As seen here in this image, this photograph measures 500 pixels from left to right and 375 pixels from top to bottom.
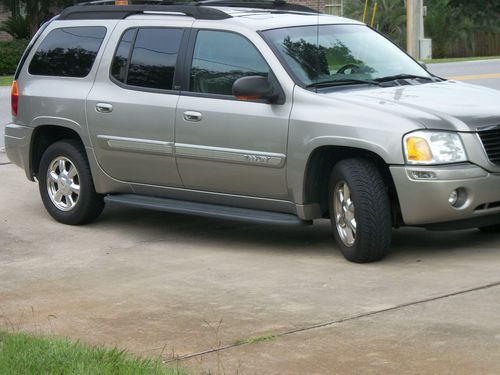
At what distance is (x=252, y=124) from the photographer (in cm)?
815

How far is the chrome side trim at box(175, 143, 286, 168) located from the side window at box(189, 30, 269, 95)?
17.7 inches

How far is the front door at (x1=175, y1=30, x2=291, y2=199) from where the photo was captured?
8.08 m

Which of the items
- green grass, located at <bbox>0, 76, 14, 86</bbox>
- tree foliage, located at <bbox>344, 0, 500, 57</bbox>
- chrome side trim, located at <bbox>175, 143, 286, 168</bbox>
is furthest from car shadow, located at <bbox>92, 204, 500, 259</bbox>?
tree foliage, located at <bbox>344, 0, 500, 57</bbox>

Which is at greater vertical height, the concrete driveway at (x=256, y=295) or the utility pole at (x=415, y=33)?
the concrete driveway at (x=256, y=295)

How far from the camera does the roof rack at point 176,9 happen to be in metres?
8.84

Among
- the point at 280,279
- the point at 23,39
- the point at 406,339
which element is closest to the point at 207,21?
the point at 280,279

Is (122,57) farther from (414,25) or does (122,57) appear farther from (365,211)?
(414,25)

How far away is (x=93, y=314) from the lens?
6.62m

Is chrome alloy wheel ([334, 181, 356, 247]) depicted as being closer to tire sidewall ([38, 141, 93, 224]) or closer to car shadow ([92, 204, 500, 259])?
car shadow ([92, 204, 500, 259])

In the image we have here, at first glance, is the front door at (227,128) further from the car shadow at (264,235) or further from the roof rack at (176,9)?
the car shadow at (264,235)

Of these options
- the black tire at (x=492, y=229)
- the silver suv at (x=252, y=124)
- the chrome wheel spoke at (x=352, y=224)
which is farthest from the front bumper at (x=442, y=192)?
the black tire at (x=492, y=229)

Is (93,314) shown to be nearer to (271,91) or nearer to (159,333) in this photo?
(159,333)

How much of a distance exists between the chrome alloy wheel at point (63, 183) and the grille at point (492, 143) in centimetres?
365

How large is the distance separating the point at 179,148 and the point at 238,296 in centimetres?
203
